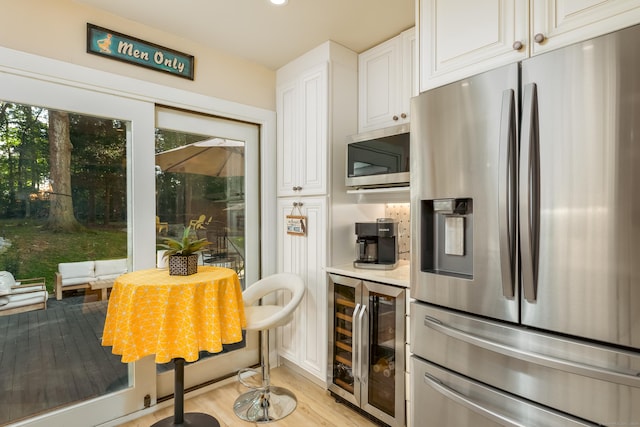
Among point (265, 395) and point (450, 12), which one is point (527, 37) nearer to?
point (450, 12)

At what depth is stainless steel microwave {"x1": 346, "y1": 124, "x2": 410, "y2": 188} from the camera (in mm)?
2143

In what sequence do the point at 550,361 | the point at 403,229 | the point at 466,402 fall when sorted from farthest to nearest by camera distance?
the point at 403,229, the point at 466,402, the point at 550,361

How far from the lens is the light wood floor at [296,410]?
2189 mm

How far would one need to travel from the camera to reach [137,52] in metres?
2.26

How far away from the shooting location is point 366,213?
279cm

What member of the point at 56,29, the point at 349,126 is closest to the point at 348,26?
the point at 349,126

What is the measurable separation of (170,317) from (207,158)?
136 cm

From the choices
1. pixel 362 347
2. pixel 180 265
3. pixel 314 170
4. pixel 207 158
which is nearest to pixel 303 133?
pixel 314 170

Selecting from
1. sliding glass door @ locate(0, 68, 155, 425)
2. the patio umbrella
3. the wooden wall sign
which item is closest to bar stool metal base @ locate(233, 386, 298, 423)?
sliding glass door @ locate(0, 68, 155, 425)

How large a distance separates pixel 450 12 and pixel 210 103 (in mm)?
1788

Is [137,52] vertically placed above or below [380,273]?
above

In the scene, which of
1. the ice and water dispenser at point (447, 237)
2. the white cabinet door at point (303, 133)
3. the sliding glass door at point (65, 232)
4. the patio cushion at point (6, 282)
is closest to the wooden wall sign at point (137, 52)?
the sliding glass door at point (65, 232)

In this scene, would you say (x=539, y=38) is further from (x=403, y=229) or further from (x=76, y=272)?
(x=76, y=272)

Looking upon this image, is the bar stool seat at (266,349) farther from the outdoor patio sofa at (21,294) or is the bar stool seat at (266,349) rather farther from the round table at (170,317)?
the outdoor patio sofa at (21,294)
